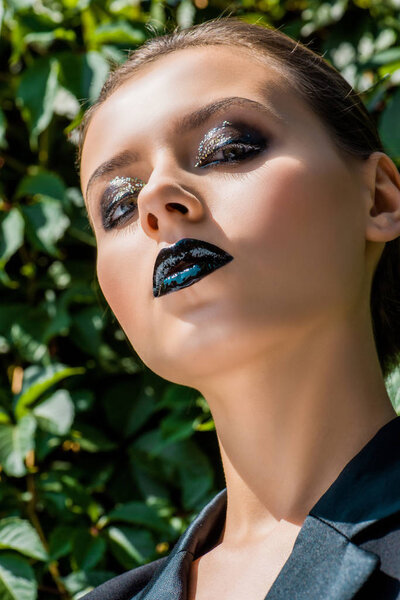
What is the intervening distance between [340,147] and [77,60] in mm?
664

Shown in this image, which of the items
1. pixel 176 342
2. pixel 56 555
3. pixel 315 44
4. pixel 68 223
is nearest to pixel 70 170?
pixel 68 223

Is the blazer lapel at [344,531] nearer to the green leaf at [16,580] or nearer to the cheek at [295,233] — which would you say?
the cheek at [295,233]

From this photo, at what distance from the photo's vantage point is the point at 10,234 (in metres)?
1.34

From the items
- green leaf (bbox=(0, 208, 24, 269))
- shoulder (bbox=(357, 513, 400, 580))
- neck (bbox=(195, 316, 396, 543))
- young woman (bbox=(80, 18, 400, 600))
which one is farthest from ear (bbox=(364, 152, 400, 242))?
green leaf (bbox=(0, 208, 24, 269))

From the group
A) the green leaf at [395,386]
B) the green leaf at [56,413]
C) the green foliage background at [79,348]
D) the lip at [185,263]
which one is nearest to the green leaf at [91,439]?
the green foliage background at [79,348]

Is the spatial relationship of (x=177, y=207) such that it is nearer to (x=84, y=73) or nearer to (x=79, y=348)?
(x=84, y=73)

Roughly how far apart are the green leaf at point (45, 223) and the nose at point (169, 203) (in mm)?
617

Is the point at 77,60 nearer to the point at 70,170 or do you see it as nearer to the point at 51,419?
the point at 70,170

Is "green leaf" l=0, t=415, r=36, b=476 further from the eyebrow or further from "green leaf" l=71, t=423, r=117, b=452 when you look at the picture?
the eyebrow

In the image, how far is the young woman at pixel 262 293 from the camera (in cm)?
70

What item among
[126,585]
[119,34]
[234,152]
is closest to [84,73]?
[119,34]

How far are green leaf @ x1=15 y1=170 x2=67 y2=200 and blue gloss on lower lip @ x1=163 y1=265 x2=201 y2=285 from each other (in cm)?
67

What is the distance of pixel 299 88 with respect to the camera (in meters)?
0.86

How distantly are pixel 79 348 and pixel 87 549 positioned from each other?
0.44 meters
